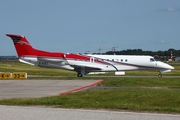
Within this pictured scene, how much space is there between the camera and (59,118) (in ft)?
32.6

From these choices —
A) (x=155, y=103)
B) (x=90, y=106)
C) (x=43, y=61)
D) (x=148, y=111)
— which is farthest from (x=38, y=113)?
(x=43, y=61)

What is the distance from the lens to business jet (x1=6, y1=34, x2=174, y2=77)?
1629 inches

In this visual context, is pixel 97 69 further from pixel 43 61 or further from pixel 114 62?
pixel 43 61

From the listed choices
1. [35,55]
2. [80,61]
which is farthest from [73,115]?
[35,55]

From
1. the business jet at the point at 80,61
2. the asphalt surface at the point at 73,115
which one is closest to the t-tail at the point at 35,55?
the business jet at the point at 80,61

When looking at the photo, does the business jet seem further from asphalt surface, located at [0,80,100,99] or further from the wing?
asphalt surface, located at [0,80,100,99]

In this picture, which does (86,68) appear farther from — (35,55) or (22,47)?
(22,47)

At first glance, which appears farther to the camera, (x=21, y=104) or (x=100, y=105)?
(x=21, y=104)

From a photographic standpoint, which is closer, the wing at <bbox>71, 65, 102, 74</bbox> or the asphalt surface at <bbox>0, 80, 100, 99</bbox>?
the asphalt surface at <bbox>0, 80, 100, 99</bbox>

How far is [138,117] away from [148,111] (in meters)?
1.57

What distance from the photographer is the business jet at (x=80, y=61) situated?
41375 mm

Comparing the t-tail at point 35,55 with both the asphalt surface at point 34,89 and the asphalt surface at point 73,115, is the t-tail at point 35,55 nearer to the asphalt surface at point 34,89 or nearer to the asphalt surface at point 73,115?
the asphalt surface at point 34,89

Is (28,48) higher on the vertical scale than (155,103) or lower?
higher

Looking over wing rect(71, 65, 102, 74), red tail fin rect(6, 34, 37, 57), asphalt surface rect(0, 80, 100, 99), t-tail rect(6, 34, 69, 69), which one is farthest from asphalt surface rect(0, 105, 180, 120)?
red tail fin rect(6, 34, 37, 57)
